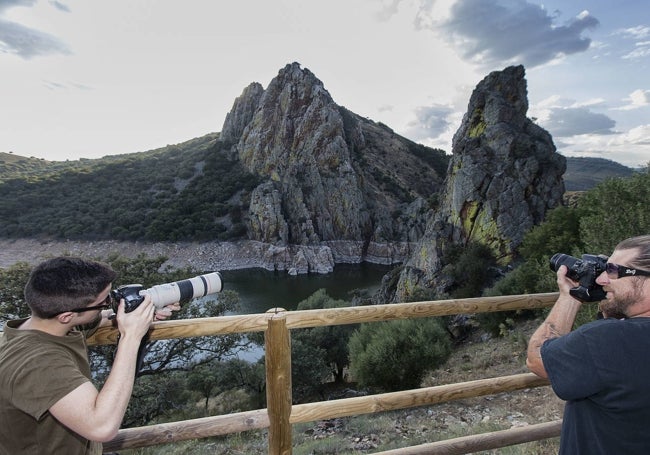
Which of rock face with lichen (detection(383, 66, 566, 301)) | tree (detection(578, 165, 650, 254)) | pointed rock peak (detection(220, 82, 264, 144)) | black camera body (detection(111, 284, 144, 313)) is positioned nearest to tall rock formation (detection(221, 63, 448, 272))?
pointed rock peak (detection(220, 82, 264, 144))

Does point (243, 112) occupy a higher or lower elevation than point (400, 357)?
higher

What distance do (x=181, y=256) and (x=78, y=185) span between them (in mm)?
30363

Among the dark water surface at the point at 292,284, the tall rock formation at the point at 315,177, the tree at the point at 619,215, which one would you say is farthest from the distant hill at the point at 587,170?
the tree at the point at 619,215

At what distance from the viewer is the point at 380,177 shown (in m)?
76.1

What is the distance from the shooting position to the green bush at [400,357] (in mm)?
11297

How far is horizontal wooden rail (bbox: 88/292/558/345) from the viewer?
204 cm

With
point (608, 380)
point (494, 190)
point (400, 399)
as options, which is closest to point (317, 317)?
point (400, 399)

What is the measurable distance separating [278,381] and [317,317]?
0.40 meters

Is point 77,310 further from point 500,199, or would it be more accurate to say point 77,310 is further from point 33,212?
point 33,212

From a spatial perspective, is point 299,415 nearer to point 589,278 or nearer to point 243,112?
point 589,278

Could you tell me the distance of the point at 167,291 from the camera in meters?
1.98

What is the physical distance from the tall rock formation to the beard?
55.0 meters

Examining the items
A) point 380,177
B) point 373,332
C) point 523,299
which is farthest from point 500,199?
point 380,177

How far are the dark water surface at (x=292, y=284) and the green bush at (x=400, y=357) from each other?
23.5 meters
